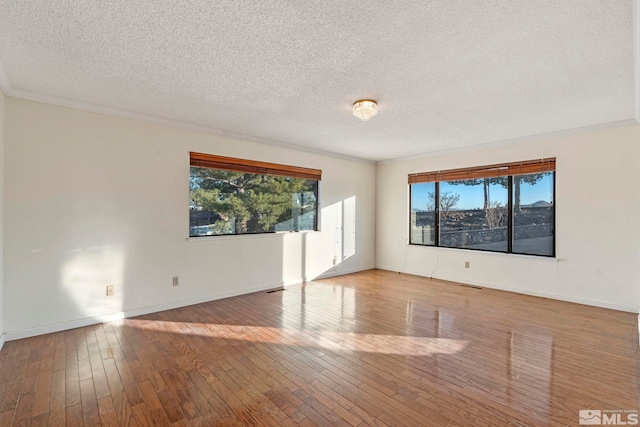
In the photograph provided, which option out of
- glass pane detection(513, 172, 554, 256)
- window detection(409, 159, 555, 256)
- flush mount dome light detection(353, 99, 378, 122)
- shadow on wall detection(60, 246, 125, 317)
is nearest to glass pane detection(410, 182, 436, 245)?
window detection(409, 159, 555, 256)

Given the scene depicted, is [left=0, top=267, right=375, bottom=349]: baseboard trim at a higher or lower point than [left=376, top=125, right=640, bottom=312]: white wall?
lower

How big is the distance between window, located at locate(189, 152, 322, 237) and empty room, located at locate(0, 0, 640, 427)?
0.03 metres

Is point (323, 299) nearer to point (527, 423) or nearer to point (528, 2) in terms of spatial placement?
point (527, 423)

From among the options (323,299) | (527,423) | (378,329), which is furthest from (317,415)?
(323,299)

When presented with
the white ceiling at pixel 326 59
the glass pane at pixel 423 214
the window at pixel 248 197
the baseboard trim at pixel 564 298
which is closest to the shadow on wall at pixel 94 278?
the window at pixel 248 197

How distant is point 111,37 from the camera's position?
2.05m

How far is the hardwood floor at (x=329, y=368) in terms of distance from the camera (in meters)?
1.89

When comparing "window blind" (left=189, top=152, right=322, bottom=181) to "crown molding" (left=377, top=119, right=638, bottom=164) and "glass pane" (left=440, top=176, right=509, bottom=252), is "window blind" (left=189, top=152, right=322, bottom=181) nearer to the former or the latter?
"crown molding" (left=377, top=119, right=638, bottom=164)

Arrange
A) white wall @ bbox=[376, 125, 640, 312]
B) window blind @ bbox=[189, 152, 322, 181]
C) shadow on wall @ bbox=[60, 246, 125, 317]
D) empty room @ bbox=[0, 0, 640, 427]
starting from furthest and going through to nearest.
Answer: window blind @ bbox=[189, 152, 322, 181]
white wall @ bbox=[376, 125, 640, 312]
shadow on wall @ bbox=[60, 246, 125, 317]
empty room @ bbox=[0, 0, 640, 427]

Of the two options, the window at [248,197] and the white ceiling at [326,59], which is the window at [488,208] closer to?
the white ceiling at [326,59]

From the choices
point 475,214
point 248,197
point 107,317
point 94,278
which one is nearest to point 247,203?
point 248,197

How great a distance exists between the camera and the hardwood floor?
1.89 metres

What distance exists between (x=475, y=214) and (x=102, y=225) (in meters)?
5.52

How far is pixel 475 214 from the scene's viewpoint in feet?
17.5
